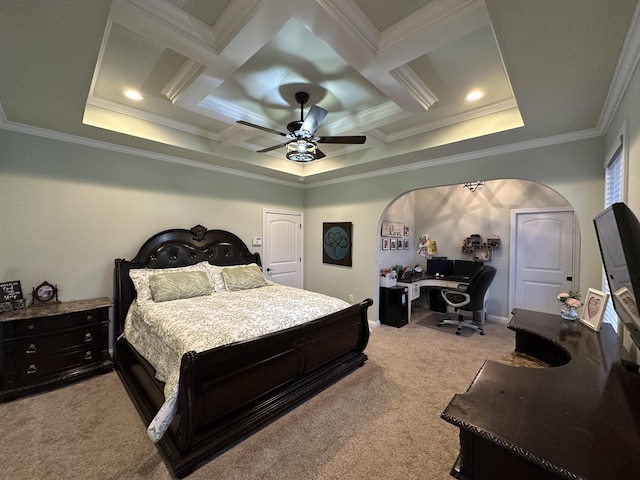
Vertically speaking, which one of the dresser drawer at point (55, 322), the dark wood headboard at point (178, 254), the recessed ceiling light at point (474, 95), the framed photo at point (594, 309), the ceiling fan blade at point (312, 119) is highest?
the recessed ceiling light at point (474, 95)

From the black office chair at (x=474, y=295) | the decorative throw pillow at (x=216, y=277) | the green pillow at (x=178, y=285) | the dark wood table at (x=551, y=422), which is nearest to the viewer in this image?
the dark wood table at (x=551, y=422)

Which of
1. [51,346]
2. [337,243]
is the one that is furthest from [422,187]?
[51,346]

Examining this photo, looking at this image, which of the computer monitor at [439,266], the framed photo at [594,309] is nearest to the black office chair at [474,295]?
the computer monitor at [439,266]

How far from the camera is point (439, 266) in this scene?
543 cm

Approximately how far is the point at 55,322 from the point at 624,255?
4.16 meters

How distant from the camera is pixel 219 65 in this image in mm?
1987

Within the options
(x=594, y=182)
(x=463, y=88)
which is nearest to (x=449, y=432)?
(x=594, y=182)

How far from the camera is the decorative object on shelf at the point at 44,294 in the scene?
281 cm

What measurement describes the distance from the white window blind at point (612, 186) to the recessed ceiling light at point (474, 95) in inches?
46.7

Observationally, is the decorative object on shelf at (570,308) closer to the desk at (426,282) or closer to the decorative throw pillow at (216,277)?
the desk at (426,282)

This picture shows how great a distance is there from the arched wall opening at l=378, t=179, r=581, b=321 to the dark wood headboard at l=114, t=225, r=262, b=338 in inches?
96.4

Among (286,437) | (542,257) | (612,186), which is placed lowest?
(286,437)

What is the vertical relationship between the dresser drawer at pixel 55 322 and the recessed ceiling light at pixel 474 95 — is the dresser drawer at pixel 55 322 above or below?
below

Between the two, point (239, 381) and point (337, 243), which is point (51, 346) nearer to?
point (239, 381)
